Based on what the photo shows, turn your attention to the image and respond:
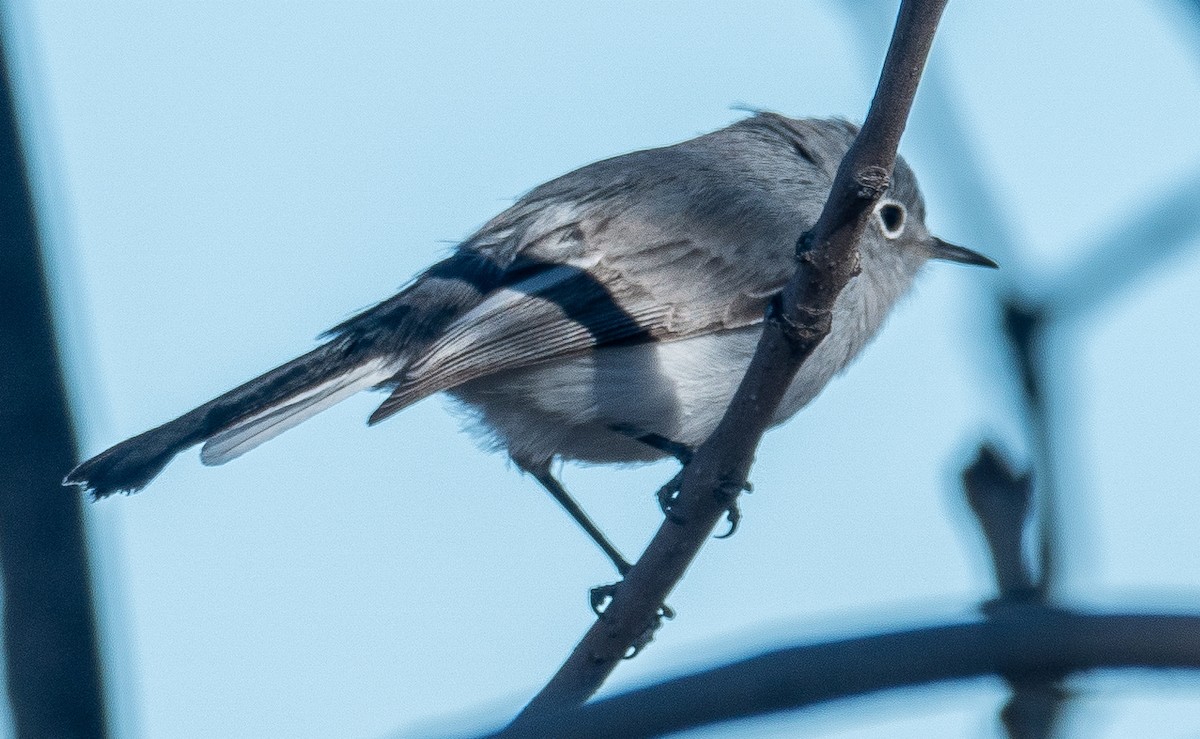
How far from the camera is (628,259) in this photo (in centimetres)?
405

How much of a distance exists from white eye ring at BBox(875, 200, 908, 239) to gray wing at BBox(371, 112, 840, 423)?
0.23m

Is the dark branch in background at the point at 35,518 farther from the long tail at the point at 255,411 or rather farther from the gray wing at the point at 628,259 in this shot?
the gray wing at the point at 628,259

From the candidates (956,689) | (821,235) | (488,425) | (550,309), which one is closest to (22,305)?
(821,235)

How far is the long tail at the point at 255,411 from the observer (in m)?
3.33

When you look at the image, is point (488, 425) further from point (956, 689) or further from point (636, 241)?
point (956, 689)

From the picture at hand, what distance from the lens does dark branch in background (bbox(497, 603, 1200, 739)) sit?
2.86 feet

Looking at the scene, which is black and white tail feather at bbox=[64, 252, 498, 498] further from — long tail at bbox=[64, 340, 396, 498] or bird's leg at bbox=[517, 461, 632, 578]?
bird's leg at bbox=[517, 461, 632, 578]

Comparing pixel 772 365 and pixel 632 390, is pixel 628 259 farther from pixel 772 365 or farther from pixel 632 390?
pixel 772 365

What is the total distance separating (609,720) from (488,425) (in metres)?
3.17

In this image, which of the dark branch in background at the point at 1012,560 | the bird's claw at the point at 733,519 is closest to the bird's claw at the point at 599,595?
the bird's claw at the point at 733,519

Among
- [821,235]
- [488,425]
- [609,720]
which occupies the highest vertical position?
[821,235]

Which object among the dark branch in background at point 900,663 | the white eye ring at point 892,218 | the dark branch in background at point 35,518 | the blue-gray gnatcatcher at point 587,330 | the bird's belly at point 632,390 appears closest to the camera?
the dark branch in background at point 900,663

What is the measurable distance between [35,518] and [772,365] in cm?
132

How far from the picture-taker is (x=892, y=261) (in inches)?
184
